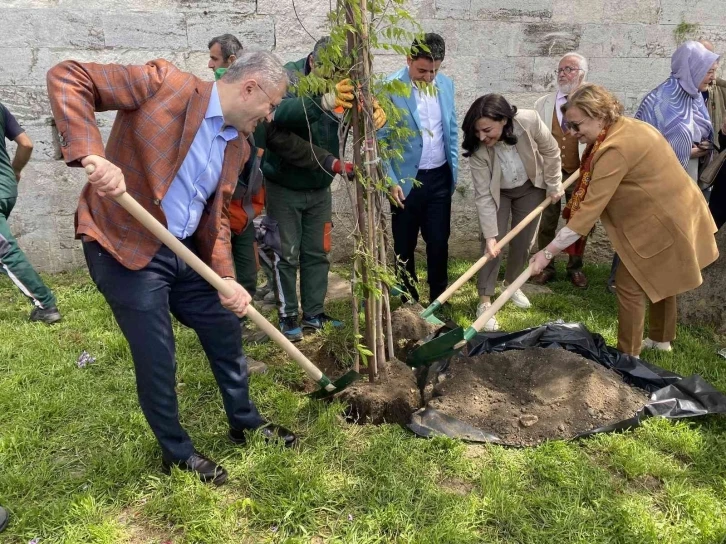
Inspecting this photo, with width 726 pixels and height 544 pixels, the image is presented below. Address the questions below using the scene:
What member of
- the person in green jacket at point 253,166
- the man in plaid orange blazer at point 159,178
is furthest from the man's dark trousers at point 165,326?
the person in green jacket at point 253,166

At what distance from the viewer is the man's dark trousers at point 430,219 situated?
13.6 ft

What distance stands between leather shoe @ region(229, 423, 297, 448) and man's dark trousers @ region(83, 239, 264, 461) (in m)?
0.13

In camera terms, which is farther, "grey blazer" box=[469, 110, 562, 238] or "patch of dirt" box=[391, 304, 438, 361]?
"grey blazer" box=[469, 110, 562, 238]

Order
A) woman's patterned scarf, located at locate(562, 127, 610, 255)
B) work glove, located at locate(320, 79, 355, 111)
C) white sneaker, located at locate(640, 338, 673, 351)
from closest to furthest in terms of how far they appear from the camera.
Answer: work glove, located at locate(320, 79, 355, 111), woman's patterned scarf, located at locate(562, 127, 610, 255), white sneaker, located at locate(640, 338, 673, 351)

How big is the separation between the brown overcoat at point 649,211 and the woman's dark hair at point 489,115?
0.77 metres

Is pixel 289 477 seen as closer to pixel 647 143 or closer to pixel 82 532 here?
pixel 82 532

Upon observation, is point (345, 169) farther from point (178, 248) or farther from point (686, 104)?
point (686, 104)

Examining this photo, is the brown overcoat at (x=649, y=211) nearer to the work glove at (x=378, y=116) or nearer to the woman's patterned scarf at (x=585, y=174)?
the woman's patterned scarf at (x=585, y=174)

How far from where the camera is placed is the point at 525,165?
4.02 metres

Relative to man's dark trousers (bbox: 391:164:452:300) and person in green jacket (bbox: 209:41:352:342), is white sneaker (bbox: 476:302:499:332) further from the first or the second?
person in green jacket (bbox: 209:41:352:342)

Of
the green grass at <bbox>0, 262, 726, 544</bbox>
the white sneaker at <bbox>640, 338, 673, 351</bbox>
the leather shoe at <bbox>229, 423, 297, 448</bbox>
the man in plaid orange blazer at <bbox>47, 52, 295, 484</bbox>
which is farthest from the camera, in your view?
the white sneaker at <bbox>640, 338, 673, 351</bbox>

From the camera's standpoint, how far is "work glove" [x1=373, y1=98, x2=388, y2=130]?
2.60m

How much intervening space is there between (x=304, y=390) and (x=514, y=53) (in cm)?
389

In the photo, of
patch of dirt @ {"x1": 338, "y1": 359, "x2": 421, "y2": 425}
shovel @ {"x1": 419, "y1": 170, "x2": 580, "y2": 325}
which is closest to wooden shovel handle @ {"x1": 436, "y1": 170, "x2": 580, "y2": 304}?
shovel @ {"x1": 419, "y1": 170, "x2": 580, "y2": 325}
